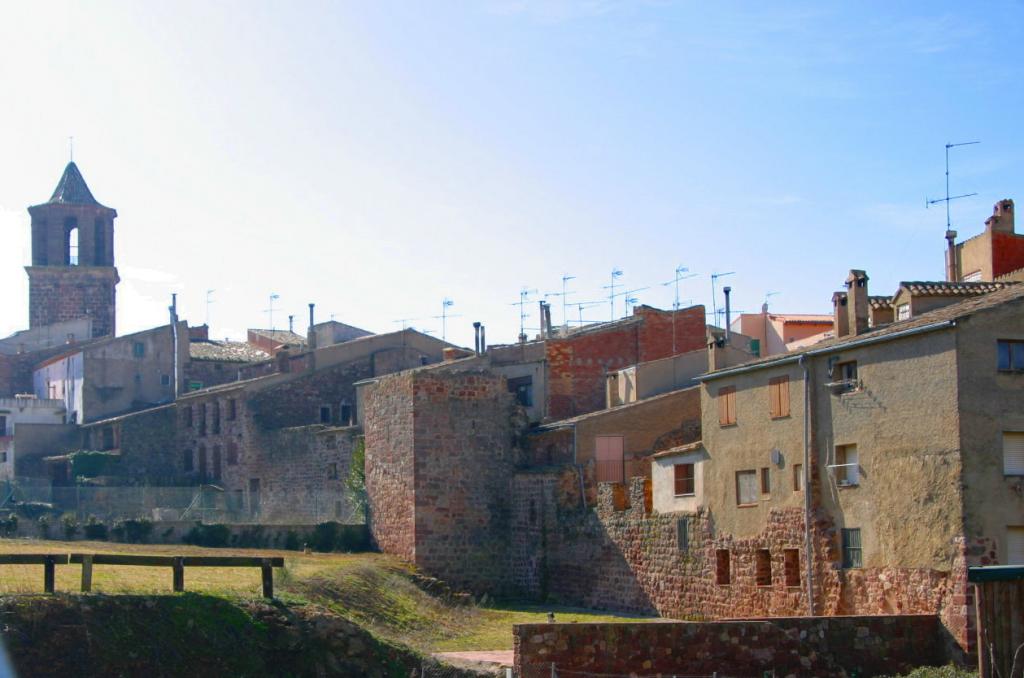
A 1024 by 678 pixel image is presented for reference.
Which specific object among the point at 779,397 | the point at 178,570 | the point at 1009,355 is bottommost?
the point at 178,570

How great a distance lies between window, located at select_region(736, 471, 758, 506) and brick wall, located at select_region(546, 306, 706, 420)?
15.4 metres

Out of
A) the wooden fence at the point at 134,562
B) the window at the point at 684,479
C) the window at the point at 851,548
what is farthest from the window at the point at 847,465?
the wooden fence at the point at 134,562

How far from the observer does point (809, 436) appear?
36.6 metres

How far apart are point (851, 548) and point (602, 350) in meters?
21.3

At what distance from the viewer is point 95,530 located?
5031 cm

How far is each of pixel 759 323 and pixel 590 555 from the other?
25716 mm

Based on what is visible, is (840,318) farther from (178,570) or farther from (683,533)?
(178,570)

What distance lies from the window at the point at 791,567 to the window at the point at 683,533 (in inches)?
182

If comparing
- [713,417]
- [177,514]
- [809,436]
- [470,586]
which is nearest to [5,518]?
[177,514]

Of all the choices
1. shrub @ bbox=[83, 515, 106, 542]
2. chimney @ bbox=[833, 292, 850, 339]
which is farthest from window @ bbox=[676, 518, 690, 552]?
shrub @ bbox=[83, 515, 106, 542]

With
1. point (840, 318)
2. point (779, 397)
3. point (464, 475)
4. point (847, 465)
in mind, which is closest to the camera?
point (847, 465)

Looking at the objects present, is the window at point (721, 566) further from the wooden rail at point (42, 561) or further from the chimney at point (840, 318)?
the wooden rail at point (42, 561)

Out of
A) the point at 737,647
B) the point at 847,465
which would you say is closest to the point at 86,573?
the point at 737,647

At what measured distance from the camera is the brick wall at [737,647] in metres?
29.3
